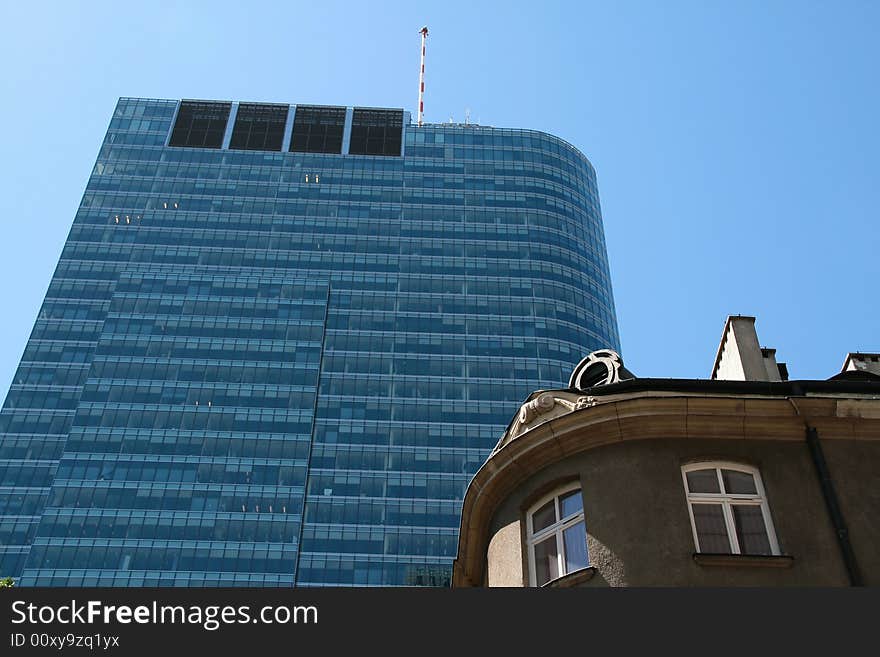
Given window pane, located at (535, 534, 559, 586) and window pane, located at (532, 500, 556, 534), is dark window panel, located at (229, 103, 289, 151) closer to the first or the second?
window pane, located at (532, 500, 556, 534)

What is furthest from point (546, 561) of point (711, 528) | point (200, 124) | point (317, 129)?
point (200, 124)

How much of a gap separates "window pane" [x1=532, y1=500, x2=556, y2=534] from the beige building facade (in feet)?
0.10

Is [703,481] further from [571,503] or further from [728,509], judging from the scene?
[571,503]

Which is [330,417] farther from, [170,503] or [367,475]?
[170,503]

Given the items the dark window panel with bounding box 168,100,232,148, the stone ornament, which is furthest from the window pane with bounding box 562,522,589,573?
the dark window panel with bounding box 168,100,232,148

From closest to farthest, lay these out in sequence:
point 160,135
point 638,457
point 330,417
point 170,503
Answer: point 638,457 → point 170,503 → point 330,417 → point 160,135

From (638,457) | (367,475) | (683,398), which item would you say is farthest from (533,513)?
(367,475)

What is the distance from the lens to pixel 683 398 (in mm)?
17641

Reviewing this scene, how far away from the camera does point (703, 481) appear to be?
17.4 m

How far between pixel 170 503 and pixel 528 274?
61.4m

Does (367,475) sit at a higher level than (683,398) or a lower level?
higher

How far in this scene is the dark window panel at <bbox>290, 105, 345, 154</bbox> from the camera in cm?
15675

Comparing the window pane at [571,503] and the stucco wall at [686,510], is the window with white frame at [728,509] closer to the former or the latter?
the stucco wall at [686,510]

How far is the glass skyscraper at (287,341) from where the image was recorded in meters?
109
